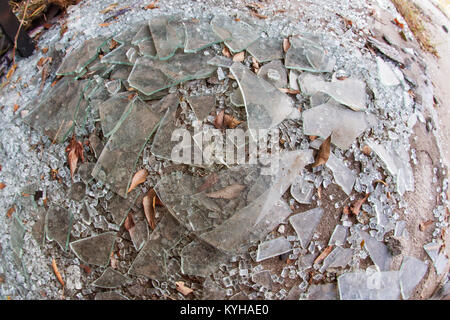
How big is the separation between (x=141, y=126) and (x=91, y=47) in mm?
465

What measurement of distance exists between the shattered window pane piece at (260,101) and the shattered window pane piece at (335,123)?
0.09 m

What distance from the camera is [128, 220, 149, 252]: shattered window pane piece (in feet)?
4.00

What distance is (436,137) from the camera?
147 centimetres

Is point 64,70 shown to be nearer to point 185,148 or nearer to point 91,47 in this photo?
point 91,47

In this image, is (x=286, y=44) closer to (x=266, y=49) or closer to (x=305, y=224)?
(x=266, y=49)

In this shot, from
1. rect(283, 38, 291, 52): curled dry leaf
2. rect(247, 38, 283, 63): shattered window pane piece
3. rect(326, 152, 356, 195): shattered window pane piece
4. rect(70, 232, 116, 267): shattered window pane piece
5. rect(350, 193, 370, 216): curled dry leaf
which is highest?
rect(283, 38, 291, 52): curled dry leaf

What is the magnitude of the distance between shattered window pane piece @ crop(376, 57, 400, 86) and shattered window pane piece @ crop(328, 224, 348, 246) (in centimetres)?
62

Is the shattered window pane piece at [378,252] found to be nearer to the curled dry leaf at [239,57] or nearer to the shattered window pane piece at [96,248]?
the curled dry leaf at [239,57]

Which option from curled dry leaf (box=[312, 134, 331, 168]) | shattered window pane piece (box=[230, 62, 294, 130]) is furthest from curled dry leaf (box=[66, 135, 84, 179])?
curled dry leaf (box=[312, 134, 331, 168])

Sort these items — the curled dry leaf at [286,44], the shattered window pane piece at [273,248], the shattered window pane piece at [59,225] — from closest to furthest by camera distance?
the shattered window pane piece at [273,248], the shattered window pane piece at [59,225], the curled dry leaf at [286,44]

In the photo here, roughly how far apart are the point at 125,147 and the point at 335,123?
750 mm

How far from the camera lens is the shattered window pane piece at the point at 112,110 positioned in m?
1.29

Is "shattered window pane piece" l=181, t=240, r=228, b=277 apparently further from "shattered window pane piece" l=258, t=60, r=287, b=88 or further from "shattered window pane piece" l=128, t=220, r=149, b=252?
"shattered window pane piece" l=258, t=60, r=287, b=88

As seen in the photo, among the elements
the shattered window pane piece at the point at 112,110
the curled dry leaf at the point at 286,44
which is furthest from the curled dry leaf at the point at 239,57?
the shattered window pane piece at the point at 112,110
